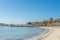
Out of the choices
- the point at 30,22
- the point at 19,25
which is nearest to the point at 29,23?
the point at 30,22

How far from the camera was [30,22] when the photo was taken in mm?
149125

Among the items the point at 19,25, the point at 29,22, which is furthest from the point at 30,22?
the point at 19,25

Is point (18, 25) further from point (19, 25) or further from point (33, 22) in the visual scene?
point (33, 22)

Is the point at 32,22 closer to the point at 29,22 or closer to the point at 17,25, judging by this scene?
the point at 29,22

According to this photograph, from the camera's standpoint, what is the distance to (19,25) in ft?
487

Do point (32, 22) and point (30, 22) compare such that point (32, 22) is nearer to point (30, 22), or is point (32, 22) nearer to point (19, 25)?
point (30, 22)

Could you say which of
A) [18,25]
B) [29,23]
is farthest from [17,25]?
[29,23]

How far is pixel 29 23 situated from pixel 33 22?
5060 millimetres

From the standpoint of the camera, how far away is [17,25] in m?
147

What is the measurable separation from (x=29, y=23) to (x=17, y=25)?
14.6 m

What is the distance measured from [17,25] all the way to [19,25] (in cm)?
266

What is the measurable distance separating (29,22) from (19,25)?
1265 centimetres

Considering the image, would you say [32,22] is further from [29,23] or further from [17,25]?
[17,25]

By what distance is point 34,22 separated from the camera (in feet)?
481
